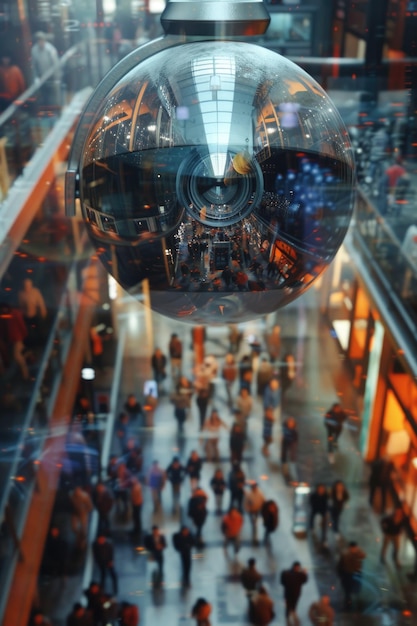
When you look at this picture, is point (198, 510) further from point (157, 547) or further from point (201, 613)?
point (201, 613)

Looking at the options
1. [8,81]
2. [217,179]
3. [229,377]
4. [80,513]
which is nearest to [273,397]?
[229,377]

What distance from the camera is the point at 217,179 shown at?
105 centimetres

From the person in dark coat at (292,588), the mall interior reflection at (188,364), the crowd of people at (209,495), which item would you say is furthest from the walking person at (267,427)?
the person in dark coat at (292,588)

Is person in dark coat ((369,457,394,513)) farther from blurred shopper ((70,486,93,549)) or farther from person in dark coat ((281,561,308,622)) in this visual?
blurred shopper ((70,486,93,549))

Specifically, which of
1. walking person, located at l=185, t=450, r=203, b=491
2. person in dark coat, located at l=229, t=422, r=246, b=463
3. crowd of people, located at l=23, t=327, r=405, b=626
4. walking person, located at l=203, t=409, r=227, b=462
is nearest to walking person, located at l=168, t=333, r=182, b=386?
crowd of people, located at l=23, t=327, r=405, b=626

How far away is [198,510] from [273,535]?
0.88 meters

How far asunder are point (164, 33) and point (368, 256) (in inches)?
280

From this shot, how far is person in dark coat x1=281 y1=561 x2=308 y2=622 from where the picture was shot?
571 centimetres

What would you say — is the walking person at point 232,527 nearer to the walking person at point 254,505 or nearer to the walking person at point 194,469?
the walking person at point 254,505

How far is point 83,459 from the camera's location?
6.88 metres

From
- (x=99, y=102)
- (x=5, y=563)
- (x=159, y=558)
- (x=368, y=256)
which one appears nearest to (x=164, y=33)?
(x=99, y=102)

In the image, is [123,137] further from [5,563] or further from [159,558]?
[159,558]

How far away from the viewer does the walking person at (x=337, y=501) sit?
662cm

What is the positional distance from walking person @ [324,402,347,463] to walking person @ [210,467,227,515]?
4.93ft
